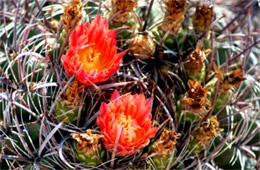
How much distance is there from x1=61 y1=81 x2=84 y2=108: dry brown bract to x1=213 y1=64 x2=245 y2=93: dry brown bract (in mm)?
406

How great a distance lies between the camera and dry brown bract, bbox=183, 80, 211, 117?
1261mm

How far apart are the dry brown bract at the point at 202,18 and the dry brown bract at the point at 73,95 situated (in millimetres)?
470

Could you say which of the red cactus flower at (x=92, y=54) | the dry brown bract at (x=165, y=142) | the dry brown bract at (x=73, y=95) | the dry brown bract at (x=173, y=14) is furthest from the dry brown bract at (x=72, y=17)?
the dry brown bract at (x=165, y=142)

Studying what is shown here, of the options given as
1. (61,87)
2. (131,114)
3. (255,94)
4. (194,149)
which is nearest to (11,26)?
(61,87)

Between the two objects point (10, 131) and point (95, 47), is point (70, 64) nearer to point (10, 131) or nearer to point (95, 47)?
point (95, 47)

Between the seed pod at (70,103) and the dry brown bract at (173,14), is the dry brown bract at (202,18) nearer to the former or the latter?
the dry brown bract at (173,14)

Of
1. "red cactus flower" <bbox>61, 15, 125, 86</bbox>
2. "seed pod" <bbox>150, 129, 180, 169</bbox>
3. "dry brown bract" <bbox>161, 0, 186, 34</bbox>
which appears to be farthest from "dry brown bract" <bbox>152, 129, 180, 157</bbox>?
"dry brown bract" <bbox>161, 0, 186, 34</bbox>

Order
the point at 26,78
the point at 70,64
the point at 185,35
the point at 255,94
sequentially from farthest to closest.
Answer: the point at 255,94
the point at 185,35
the point at 26,78
the point at 70,64

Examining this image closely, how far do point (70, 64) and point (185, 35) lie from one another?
459 millimetres

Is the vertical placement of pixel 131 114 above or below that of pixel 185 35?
below

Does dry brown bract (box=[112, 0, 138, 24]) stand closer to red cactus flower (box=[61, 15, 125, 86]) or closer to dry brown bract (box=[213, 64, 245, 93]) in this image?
red cactus flower (box=[61, 15, 125, 86])

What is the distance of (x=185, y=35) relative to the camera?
148 cm

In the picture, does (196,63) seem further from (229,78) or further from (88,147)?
(88,147)

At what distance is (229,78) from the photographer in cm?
136
